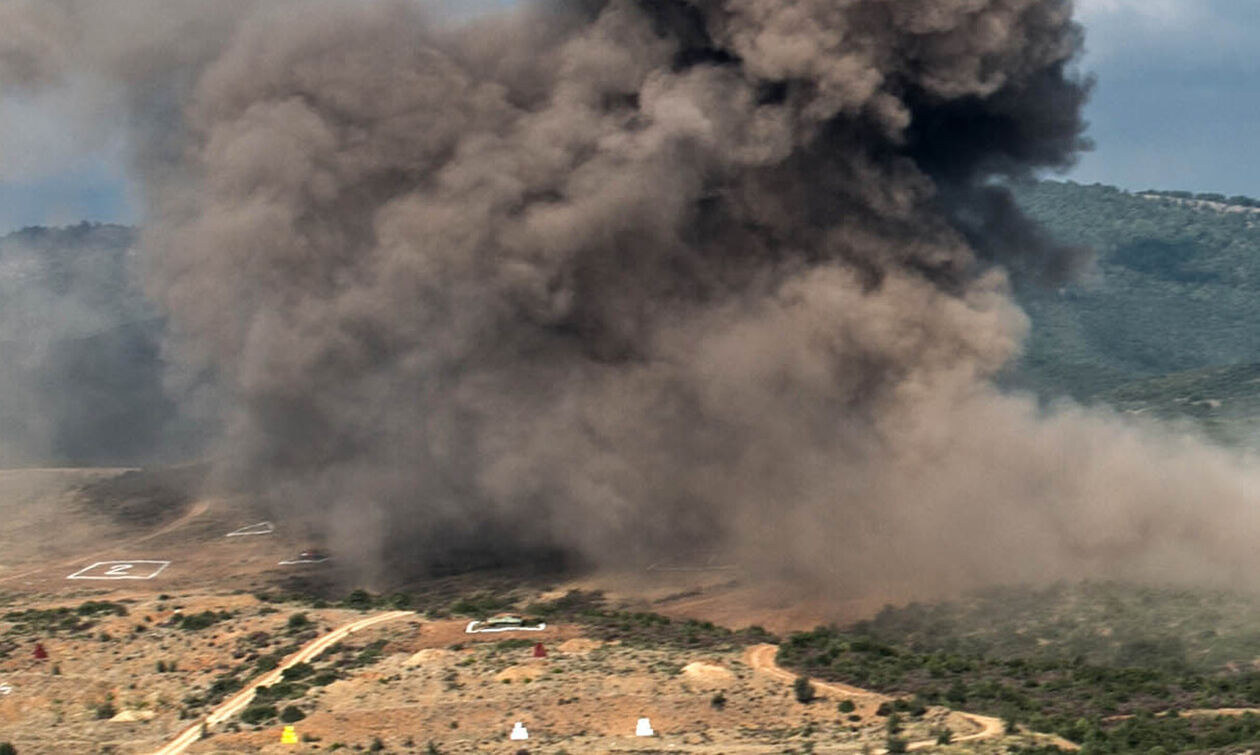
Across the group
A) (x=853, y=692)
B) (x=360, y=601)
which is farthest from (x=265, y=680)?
(x=853, y=692)

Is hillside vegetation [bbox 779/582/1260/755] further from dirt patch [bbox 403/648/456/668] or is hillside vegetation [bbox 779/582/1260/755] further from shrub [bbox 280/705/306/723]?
shrub [bbox 280/705/306/723]

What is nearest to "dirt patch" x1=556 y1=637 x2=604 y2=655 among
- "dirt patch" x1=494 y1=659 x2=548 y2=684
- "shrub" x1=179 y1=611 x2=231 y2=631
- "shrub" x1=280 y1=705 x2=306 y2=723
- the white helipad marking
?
"dirt patch" x1=494 y1=659 x2=548 y2=684

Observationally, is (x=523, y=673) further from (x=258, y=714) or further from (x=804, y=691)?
(x=804, y=691)

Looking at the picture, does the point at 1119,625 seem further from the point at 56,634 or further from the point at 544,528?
the point at 56,634

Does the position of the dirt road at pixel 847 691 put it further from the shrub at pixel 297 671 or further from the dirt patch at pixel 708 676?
the shrub at pixel 297 671

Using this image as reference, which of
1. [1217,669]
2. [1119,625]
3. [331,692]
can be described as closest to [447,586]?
[331,692]
